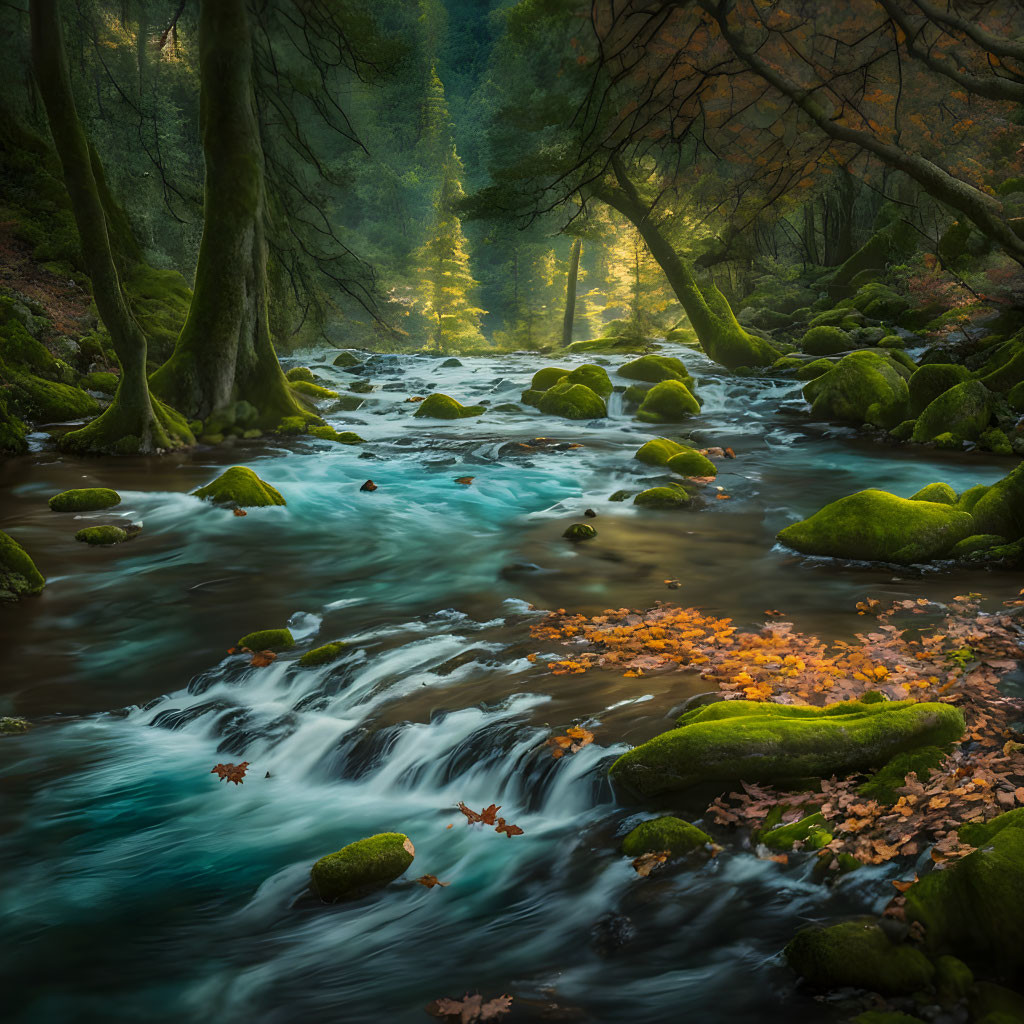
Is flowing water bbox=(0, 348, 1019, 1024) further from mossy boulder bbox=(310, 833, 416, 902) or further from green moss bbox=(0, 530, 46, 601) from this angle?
green moss bbox=(0, 530, 46, 601)

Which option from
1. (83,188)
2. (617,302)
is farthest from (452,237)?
(83,188)

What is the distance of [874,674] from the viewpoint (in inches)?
214

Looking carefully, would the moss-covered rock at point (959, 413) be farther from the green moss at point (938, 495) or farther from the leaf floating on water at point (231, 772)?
the leaf floating on water at point (231, 772)

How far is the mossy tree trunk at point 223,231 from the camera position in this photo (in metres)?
14.1

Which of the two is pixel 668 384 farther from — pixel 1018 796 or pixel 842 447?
pixel 1018 796

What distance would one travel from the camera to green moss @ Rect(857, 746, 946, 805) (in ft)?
12.6

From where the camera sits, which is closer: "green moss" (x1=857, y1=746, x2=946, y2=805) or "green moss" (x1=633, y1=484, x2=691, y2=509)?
"green moss" (x1=857, y1=746, x2=946, y2=805)

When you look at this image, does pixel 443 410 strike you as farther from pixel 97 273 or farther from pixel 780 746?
pixel 780 746

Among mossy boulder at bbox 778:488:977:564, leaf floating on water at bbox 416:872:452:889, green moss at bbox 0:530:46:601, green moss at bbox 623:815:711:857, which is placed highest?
mossy boulder at bbox 778:488:977:564

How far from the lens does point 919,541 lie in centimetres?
835

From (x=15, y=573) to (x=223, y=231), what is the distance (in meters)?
8.83

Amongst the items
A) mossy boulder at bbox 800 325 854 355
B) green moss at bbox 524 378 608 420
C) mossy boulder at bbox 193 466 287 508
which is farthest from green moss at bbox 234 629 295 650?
mossy boulder at bbox 800 325 854 355

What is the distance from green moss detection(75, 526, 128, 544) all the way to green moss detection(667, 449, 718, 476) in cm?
865

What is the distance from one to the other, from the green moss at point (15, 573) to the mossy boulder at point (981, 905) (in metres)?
7.78
